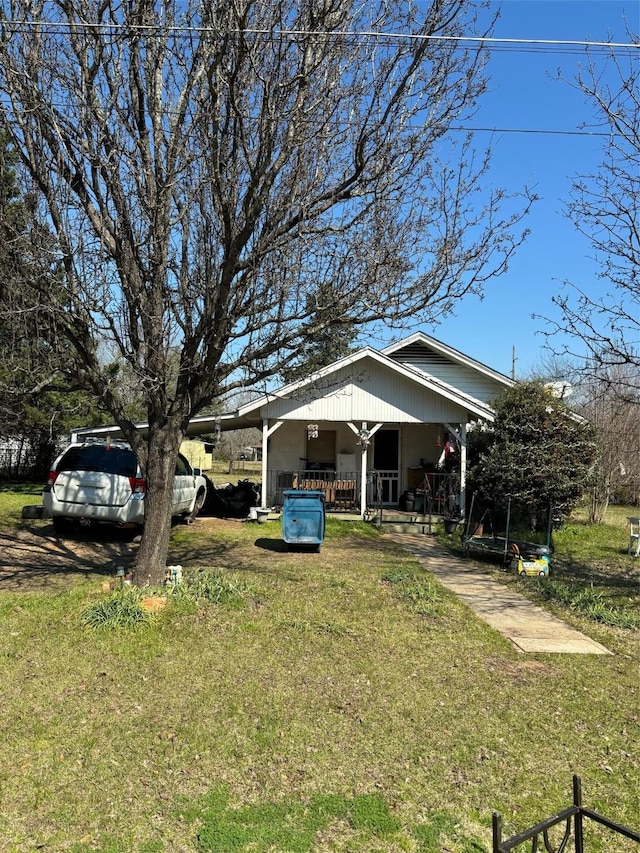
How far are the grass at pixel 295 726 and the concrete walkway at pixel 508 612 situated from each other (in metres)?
0.25

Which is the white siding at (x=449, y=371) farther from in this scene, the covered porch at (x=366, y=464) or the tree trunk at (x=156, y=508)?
the tree trunk at (x=156, y=508)

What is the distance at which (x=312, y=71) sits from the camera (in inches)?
228

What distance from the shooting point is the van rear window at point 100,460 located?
10.6m

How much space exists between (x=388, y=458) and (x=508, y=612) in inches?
418

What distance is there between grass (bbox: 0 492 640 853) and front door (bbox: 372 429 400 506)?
33.6 ft

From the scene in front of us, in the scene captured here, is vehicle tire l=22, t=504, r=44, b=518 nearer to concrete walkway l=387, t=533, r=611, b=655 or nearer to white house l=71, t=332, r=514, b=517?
white house l=71, t=332, r=514, b=517

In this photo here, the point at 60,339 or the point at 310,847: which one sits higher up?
the point at 60,339

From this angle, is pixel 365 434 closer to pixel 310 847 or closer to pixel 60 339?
pixel 60 339

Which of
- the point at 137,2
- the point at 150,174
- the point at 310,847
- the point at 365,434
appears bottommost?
the point at 310,847

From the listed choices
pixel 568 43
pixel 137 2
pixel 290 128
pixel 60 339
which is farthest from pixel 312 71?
pixel 60 339

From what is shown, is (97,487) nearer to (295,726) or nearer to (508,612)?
(508,612)

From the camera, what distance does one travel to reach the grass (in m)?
3.23

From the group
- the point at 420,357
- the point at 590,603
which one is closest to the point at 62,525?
the point at 590,603

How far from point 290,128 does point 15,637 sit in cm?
556
